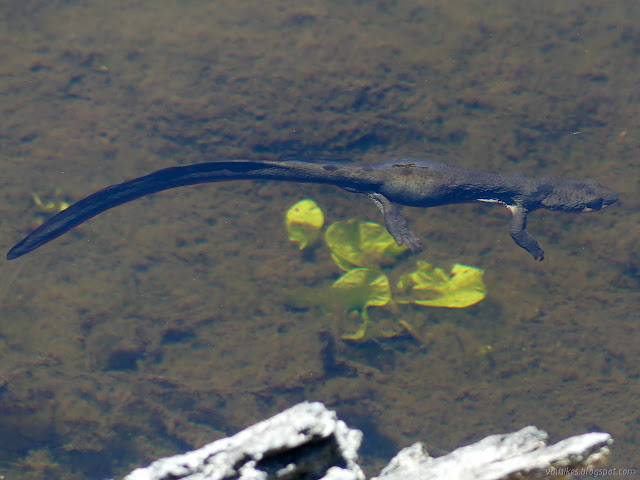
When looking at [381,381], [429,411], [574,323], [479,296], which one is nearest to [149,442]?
[381,381]

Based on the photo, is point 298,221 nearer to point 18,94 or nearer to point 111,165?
→ point 111,165

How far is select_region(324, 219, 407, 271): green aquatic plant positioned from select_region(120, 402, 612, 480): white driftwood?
182 inches

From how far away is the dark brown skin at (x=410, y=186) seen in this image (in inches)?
241

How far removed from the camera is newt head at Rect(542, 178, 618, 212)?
6.23 m

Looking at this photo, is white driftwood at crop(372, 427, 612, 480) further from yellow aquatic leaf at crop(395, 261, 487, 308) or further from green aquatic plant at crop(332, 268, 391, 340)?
yellow aquatic leaf at crop(395, 261, 487, 308)

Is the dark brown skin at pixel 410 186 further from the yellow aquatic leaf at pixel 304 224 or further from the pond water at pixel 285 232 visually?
the yellow aquatic leaf at pixel 304 224

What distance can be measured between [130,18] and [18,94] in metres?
2.11

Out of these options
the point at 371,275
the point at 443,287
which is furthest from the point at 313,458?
the point at 443,287

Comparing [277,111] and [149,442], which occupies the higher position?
[277,111]

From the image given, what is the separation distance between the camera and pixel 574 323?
19.4 ft

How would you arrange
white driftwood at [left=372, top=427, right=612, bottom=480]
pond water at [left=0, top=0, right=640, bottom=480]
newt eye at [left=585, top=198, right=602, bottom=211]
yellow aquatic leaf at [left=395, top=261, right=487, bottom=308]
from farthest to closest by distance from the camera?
newt eye at [left=585, top=198, right=602, bottom=211] < yellow aquatic leaf at [left=395, top=261, right=487, bottom=308] < pond water at [left=0, top=0, right=640, bottom=480] < white driftwood at [left=372, top=427, right=612, bottom=480]

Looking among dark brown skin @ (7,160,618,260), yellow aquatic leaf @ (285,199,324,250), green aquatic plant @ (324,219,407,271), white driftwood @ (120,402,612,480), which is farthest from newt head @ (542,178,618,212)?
white driftwood @ (120,402,612,480)

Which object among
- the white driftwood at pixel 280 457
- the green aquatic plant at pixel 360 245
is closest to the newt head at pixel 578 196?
the green aquatic plant at pixel 360 245

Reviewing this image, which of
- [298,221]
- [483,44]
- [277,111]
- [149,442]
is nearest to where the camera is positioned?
[149,442]
